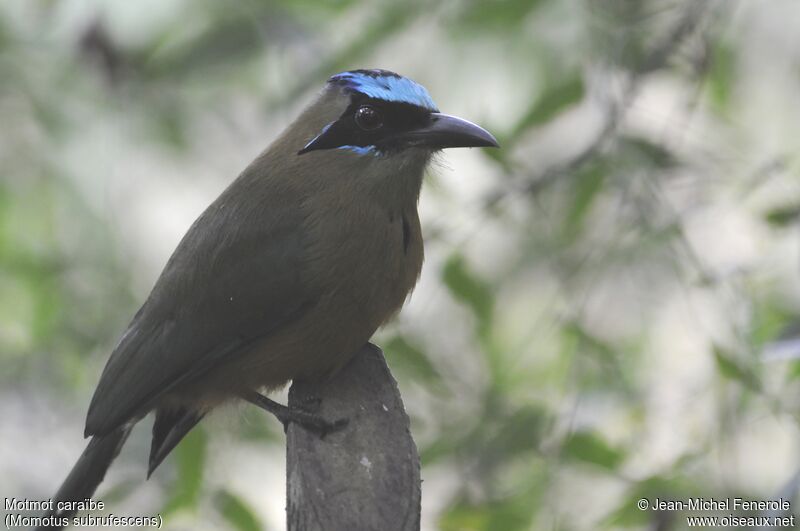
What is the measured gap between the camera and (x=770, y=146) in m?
6.00

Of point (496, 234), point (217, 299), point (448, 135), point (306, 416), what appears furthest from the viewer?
point (496, 234)

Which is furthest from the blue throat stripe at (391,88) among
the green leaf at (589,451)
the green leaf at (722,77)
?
the green leaf at (722,77)

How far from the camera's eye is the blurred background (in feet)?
12.0

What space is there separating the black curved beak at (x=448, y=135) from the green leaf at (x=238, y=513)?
46.3 inches

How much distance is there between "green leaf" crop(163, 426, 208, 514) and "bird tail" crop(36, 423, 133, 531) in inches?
8.1

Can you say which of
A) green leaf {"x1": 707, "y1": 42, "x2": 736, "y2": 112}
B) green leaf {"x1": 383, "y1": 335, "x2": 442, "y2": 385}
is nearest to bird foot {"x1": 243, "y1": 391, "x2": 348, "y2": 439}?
green leaf {"x1": 383, "y1": 335, "x2": 442, "y2": 385}

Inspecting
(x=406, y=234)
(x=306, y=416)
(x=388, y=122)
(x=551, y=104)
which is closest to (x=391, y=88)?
A: (x=388, y=122)

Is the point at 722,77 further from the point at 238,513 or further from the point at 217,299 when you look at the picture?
the point at 238,513

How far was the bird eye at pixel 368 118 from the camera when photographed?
3.58m

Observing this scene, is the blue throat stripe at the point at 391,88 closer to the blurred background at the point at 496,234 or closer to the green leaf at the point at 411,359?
the blurred background at the point at 496,234

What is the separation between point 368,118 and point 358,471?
4.27 ft

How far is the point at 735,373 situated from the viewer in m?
3.22

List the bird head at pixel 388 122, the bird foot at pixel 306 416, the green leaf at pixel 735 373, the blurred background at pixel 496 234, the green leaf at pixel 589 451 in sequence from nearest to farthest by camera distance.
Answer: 1. the bird foot at pixel 306 416
2. the green leaf at pixel 735 373
3. the green leaf at pixel 589 451
4. the bird head at pixel 388 122
5. the blurred background at pixel 496 234

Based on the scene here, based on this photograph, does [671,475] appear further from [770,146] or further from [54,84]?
[54,84]
